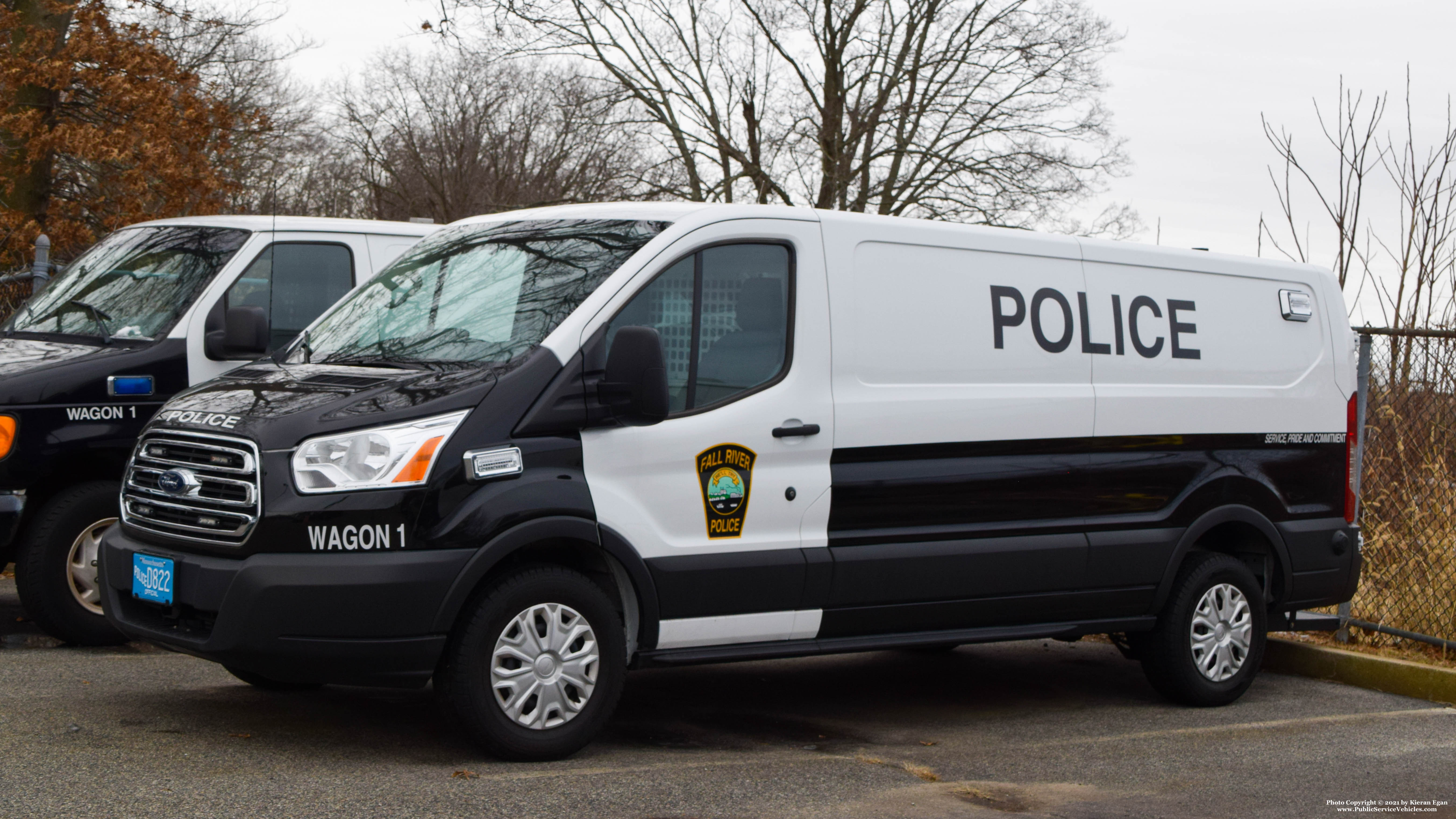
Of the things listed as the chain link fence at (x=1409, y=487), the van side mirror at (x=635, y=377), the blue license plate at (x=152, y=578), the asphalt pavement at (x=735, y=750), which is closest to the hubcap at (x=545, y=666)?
the asphalt pavement at (x=735, y=750)

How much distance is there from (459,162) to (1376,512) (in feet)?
112

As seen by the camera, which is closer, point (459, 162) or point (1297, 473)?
point (1297, 473)

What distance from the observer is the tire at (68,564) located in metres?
7.19

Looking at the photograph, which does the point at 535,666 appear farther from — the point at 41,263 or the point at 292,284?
the point at 41,263

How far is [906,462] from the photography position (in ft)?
20.4

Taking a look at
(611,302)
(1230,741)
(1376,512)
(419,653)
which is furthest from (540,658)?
(1376,512)

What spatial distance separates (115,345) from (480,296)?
2723mm

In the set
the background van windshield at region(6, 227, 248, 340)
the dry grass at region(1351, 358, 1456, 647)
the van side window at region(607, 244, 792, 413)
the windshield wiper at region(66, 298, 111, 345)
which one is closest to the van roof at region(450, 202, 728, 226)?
the van side window at region(607, 244, 792, 413)

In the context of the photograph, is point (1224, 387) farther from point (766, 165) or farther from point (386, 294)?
point (766, 165)

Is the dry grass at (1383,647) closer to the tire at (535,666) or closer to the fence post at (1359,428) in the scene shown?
the fence post at (1359,428)

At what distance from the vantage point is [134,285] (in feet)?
26.2

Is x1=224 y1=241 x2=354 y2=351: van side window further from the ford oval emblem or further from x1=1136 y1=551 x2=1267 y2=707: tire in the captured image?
x1=1136 y1=551 x2=1267 y2=707: tire

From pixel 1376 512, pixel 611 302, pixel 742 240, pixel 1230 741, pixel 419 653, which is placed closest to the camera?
pixel 419 653

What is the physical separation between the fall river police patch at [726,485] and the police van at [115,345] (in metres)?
2.42
